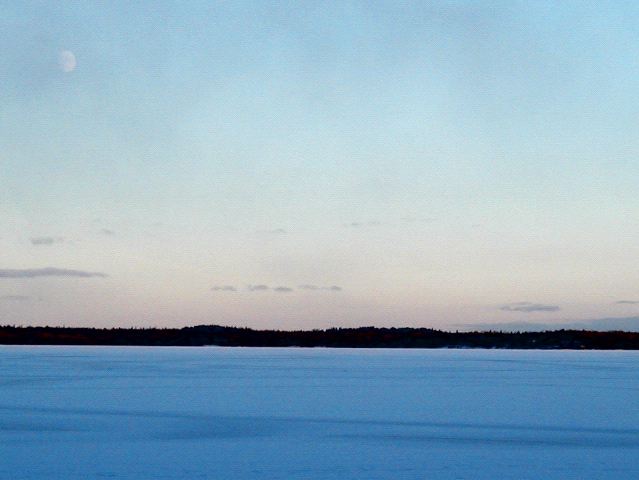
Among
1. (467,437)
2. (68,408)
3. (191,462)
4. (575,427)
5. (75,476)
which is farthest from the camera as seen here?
(68,408)

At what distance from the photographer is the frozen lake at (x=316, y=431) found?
8.16 m

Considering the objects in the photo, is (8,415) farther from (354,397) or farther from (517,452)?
(517,452)

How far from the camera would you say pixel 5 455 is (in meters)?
8.79

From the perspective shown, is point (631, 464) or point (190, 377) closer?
point (631, 464)

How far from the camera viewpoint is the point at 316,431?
35.5 ft

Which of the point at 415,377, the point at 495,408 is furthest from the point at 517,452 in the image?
the point at 415,377

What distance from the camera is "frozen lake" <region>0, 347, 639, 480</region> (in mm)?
8164

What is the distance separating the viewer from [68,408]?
44.1ft

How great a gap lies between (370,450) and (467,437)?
5.63ft

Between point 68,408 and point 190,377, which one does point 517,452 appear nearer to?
point 68,408

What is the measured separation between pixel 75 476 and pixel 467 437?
5.03m

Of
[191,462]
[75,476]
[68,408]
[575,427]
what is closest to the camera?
[75,476]

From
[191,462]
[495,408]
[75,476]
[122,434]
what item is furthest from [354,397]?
[75,476]

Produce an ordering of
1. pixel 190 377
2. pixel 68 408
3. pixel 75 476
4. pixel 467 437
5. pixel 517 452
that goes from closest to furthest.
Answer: pixel 75 476, pixel 517 452, pixel 467 437, pixel 68 408, pixel 190 377
